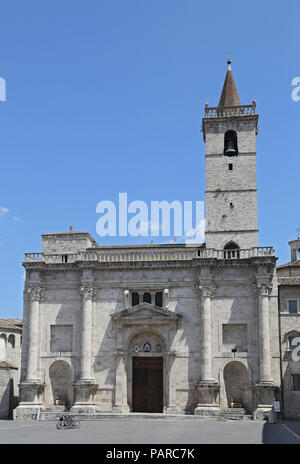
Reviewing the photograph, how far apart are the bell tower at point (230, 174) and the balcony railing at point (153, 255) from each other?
3.78 feet

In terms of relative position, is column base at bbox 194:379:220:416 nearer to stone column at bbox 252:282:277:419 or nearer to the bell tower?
stone column at bbox 252:282:277:419

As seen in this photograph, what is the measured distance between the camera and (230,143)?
165 feet

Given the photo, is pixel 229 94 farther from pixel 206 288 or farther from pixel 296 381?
pixel 296 381

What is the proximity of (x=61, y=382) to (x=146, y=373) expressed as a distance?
6158mm

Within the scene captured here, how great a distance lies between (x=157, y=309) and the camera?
4556 cm

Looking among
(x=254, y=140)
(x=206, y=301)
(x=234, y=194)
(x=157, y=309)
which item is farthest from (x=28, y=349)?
(x=254, y=140)

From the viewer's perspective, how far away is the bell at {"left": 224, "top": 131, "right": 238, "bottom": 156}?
49875mm

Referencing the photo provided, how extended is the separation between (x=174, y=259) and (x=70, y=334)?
9.28m

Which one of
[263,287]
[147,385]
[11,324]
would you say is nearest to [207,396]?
[147,385]

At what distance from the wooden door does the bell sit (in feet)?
54.1

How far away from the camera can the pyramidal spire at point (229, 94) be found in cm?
5109

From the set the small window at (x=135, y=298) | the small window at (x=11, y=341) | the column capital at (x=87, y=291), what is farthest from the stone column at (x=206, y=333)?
the small window at (x=11, y=341)

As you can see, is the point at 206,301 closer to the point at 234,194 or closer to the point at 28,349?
the point at 234,194
